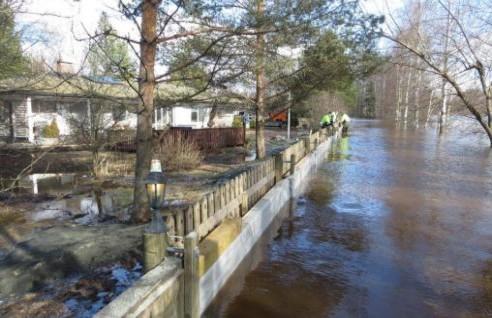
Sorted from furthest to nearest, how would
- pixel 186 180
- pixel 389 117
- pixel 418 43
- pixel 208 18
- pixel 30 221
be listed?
pixel 389 117 → pixel 186 180 → pixel 30 221 → pixel 418 43 → pixel 208 18

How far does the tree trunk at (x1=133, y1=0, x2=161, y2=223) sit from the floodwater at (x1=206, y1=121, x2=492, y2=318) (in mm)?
2161

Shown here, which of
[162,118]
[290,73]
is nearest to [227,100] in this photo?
[290,73]

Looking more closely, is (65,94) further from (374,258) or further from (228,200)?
(374,258)

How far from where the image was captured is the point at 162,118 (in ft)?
95.1

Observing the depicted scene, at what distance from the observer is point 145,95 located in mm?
6031

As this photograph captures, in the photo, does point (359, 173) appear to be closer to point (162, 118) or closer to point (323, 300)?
point (323, 300)

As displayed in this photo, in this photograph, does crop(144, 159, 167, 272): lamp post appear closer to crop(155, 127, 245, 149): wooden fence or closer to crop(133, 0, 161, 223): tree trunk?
crop(133, 0, 161, 223): tree trunk

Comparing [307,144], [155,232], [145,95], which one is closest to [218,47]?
[145,95]

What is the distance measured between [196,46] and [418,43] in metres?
4.28

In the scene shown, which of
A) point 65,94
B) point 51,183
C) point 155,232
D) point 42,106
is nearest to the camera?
point 155,232

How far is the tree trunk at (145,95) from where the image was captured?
18.9ft

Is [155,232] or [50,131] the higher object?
[50,131]

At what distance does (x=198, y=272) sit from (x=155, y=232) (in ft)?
2.24

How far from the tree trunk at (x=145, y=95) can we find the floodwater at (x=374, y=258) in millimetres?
2161
